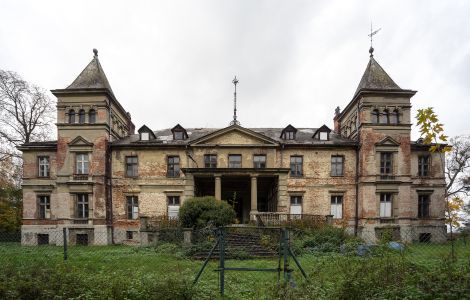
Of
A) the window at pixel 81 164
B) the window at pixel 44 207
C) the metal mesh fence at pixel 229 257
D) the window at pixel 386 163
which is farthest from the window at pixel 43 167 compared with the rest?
the window at pixel 386 163

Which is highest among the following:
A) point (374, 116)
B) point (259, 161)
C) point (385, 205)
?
point (374, 116)

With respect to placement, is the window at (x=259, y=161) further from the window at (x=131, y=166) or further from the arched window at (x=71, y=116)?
the arched window at (x=71, y=116)

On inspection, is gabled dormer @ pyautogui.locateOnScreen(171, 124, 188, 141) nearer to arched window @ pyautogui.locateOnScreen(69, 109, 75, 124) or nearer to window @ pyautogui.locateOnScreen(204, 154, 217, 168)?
window @ pyautogui.locateOnScreen(204, 154, 217, 168)

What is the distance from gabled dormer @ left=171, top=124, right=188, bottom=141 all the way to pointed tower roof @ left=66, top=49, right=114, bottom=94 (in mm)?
6233

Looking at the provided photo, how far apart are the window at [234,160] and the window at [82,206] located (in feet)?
36.6

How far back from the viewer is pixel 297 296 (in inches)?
242

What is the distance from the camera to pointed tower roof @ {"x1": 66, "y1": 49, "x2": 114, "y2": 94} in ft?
78.3

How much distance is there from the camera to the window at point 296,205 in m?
23.9

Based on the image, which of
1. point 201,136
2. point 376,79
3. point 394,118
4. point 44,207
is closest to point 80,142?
point 44,207

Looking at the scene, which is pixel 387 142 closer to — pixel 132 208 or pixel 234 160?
pixel 234 160

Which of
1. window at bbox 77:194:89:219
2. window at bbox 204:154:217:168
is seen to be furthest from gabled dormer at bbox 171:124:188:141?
window at bbox 77:194:89:219

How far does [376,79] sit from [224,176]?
14166 mm

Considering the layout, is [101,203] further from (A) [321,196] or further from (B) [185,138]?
(A) [321,196]

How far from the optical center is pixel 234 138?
24.4 m
